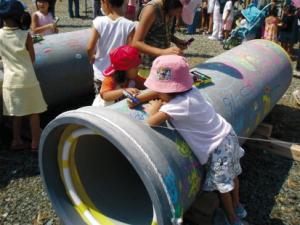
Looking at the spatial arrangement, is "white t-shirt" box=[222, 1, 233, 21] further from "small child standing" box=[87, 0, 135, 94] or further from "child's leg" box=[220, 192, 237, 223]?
"child's leg" box=[220, 192, 237, 223]

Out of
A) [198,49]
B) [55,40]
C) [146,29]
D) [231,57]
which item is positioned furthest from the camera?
[198,49]

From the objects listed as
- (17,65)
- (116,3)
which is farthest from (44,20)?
(116,3)

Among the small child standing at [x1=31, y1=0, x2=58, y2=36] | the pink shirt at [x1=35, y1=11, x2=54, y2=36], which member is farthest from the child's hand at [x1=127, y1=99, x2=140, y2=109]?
the pink shirt at [x1=35, y1=11, x2=54, y2=36]

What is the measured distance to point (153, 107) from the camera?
8.58 ft

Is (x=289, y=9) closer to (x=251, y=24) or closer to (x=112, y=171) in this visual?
(x=251, y=24)

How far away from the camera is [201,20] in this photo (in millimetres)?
13375

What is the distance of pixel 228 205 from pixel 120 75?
1.30 meters

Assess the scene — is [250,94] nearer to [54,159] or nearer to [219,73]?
[219,73]

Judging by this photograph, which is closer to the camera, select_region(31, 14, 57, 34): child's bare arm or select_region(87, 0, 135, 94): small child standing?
select_region(87, 0, 135, 94): small child standing

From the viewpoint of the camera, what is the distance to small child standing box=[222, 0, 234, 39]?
10896 millimetres

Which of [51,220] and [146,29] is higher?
[146,29]

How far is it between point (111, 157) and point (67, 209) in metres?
0.55

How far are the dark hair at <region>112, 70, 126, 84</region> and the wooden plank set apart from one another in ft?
6.49

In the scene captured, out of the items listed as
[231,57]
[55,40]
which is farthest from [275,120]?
[55,40]
